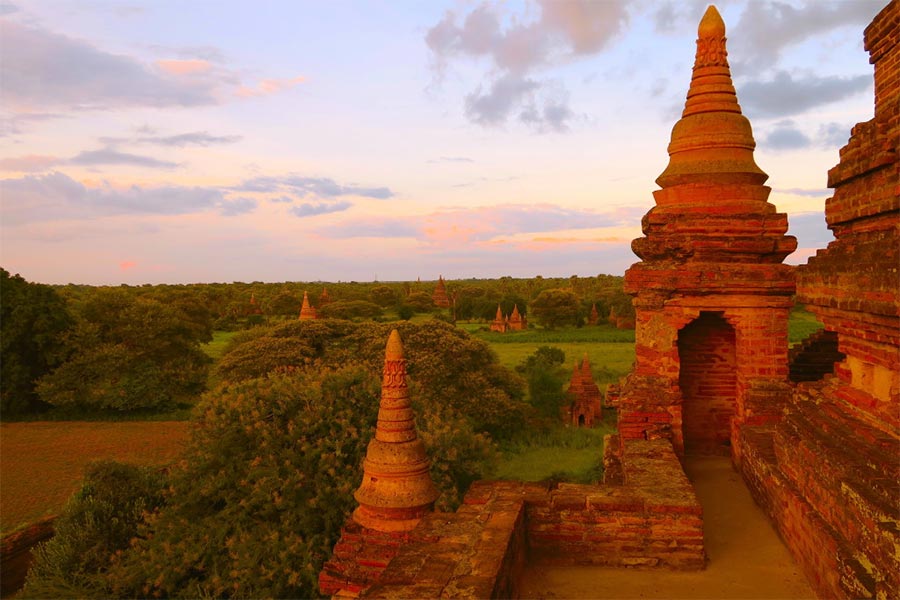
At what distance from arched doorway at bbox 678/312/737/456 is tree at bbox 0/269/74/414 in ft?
86.8

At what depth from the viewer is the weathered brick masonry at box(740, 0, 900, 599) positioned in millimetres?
3602

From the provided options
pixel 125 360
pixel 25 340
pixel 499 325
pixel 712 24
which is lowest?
pixel 499 325

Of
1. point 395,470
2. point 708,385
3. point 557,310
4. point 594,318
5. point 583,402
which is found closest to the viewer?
point 395,470

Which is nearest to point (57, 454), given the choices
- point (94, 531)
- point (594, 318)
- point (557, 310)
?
point (94, 531)

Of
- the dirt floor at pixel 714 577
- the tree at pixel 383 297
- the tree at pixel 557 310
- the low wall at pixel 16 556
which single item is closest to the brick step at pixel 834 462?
the dirt floor at pixel 714 577

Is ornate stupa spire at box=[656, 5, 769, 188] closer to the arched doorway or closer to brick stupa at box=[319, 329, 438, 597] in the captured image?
the arched doorway

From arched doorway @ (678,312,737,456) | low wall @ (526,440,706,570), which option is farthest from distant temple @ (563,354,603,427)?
low wall @ (526,440,706,570)

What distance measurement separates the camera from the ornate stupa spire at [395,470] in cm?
628

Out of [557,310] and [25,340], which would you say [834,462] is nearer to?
[25,340]

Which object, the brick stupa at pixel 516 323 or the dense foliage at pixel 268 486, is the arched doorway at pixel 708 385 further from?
the brick stupa at pixel 516 323

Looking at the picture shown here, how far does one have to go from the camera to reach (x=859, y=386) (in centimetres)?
438

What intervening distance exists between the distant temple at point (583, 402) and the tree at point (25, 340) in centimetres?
2055

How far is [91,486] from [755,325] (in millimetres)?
11237

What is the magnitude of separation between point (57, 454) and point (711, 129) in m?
22.1
